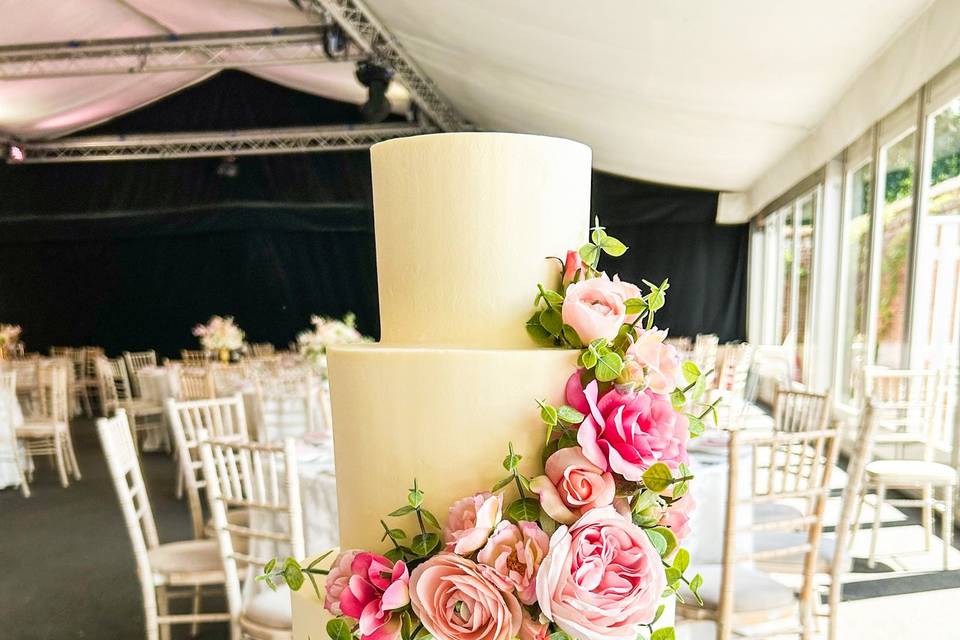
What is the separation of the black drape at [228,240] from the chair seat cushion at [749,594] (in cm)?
706

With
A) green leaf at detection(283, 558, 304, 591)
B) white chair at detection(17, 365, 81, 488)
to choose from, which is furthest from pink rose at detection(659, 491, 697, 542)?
white chair at detection(17, 365, 81, 488)

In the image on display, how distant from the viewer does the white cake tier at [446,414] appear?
0.73m

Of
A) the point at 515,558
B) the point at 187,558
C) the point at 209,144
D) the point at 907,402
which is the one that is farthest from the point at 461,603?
the point at 209,144

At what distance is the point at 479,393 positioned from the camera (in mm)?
728

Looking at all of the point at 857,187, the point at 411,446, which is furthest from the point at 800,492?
the point at 857,187

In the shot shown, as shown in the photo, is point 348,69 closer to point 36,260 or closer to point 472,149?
point 36,260

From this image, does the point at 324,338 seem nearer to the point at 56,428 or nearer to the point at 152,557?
the point at 152,557

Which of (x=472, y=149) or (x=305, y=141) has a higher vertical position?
(x=305, y=141)

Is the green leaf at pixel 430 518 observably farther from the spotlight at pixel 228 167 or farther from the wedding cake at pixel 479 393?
the spotlight at pixel 228 167

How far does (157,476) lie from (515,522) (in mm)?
5424

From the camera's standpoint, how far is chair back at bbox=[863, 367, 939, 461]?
3545 mm

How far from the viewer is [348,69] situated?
732 cm

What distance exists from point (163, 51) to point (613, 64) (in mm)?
4695

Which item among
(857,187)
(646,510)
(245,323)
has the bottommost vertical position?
(245,323)
